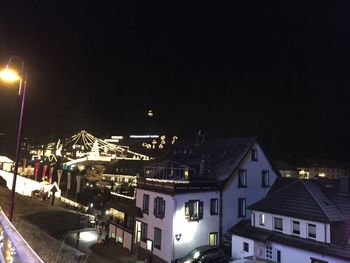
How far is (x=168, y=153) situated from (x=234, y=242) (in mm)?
18525

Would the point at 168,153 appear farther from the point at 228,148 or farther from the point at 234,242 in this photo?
the point at 234,242

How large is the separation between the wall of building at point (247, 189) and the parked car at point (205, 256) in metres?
4.17

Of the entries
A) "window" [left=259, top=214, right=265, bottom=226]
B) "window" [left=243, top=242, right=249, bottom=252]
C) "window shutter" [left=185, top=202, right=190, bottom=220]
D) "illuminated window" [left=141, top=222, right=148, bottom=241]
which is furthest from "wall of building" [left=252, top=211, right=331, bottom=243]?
"illuminated window" [left=141, top=222, right=148, bottom=241]

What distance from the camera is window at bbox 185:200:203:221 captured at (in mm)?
30141

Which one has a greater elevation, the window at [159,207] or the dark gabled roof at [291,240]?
the window at [159,207]

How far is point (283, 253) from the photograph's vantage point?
2516 centimetres

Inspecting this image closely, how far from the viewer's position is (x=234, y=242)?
1160 inches

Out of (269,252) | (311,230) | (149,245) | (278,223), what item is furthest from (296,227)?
(149,245)

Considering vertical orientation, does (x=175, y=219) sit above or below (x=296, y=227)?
below

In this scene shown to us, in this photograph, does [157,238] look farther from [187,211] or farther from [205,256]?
[205,256]

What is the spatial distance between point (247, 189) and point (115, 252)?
16052 millimetres

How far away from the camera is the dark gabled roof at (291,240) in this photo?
21.7 meters

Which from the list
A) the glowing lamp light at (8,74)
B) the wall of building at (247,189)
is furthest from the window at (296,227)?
the glowing lamp light at (8,74)

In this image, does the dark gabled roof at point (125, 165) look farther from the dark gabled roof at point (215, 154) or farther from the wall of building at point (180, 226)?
the wall of building at point (180, 226)
